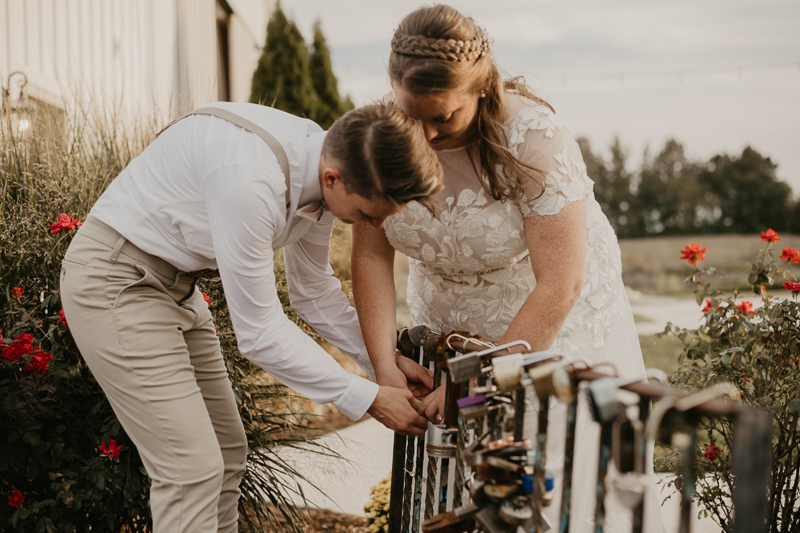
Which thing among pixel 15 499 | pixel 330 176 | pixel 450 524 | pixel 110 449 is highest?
pixel 330 176

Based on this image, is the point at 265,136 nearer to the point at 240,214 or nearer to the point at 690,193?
the point at 240,214

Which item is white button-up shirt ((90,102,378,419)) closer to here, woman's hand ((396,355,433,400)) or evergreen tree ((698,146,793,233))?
woman's hand ((396,355,433,400))

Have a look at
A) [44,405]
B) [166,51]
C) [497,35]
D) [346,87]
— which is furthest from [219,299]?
[346,87]

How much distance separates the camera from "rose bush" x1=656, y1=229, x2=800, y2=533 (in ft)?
7.55

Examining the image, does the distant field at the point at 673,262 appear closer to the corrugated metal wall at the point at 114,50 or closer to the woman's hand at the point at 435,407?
the corrugated metal wall at the point at 114,50

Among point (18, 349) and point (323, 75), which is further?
point (323, 75)

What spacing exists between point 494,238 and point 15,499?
1715mm

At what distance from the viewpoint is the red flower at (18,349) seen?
1.95m

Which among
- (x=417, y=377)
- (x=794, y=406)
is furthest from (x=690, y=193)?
(x=417, y=377)

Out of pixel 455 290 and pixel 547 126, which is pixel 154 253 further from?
pixel 547 126

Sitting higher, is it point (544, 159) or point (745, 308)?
point (544, 159)

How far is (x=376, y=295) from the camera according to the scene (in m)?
1.92

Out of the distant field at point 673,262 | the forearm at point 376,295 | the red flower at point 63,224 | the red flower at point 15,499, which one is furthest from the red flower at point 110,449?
the distant field at point 673,262

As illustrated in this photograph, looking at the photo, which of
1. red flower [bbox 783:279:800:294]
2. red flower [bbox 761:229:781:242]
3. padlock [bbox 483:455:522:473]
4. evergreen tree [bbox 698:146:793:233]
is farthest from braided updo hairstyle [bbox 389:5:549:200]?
evergreen tree [bbox 698:146:793:233]
